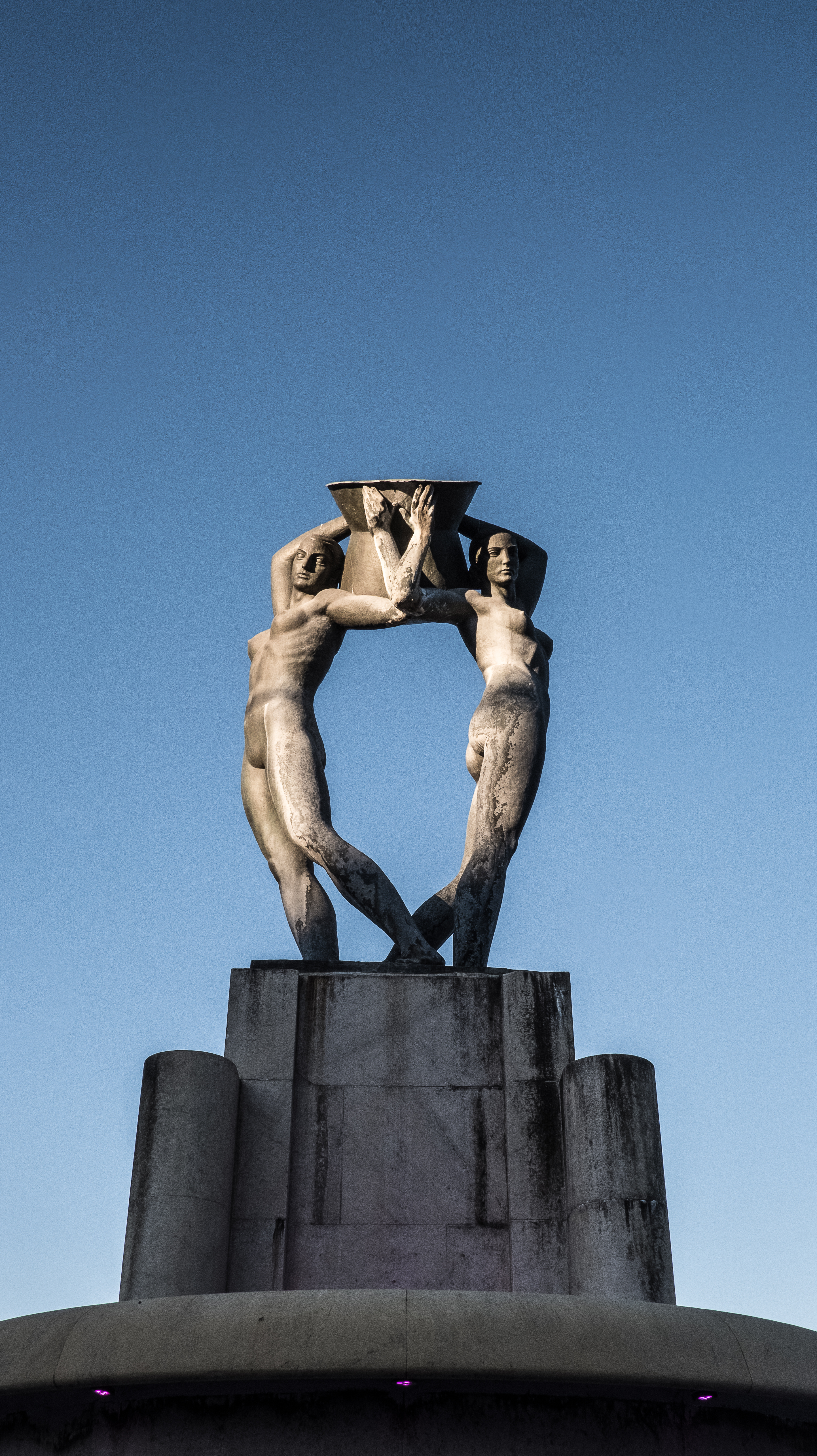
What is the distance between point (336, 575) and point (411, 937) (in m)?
3.24

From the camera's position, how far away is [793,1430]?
247 inches

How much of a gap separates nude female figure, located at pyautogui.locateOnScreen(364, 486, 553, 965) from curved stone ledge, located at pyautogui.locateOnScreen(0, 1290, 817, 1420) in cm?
334

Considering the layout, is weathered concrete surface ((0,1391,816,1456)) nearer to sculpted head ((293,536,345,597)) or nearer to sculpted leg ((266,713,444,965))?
sculpted leg ((266,713,444,965))

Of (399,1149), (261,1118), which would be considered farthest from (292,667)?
(399,1149)

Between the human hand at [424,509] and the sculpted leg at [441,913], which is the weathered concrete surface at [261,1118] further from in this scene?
the human hand at [424,509]

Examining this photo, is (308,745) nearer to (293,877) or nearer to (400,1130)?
(293,877)

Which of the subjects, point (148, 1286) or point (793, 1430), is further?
point (148, 1286)

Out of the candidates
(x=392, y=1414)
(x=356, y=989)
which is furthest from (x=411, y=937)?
(x=392, y=1414)

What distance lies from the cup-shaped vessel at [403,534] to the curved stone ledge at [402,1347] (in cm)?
582

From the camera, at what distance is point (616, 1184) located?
286 inches

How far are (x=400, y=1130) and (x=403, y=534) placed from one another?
15.4 ft

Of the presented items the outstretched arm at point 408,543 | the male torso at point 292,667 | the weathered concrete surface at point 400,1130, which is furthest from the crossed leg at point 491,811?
the male torso at point 292,667

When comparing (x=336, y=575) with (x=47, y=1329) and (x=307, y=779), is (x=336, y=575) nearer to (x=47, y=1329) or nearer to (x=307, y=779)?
(x=307, y=779)

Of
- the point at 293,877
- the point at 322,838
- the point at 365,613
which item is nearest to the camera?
the point at 322,838
